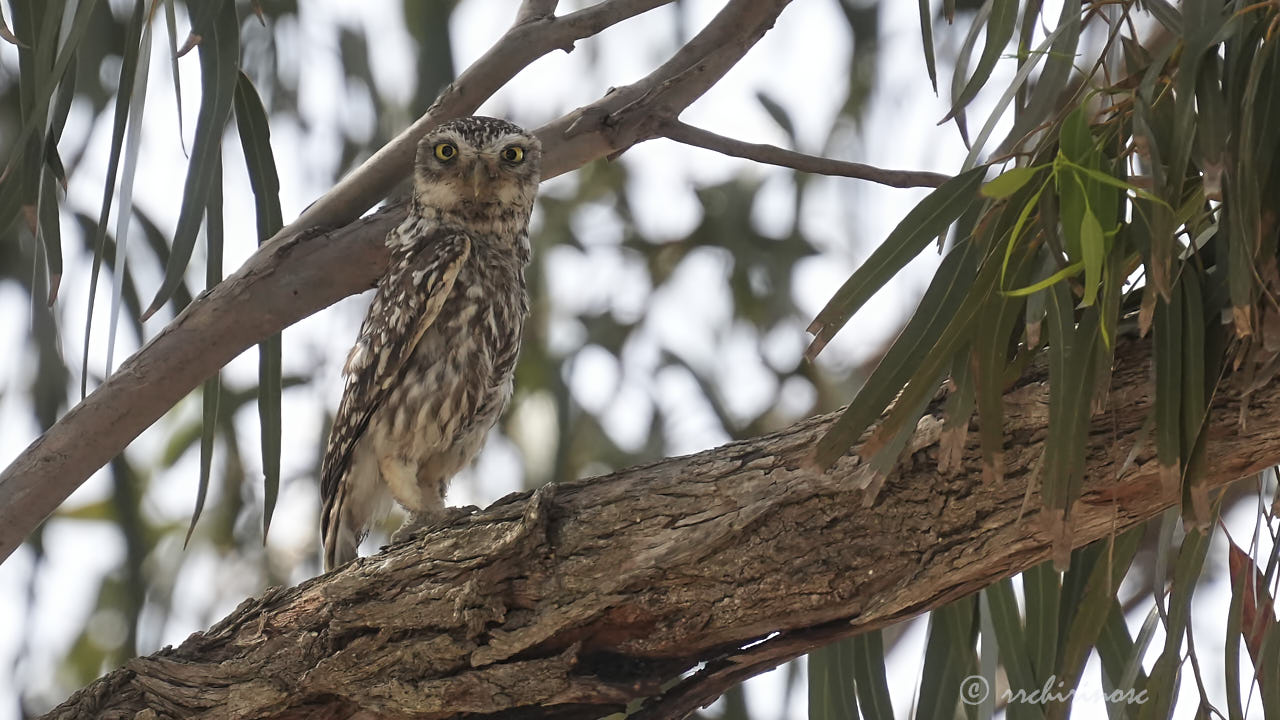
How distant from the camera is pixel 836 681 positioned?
222 centimetres

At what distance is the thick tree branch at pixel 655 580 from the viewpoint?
171 centimetres

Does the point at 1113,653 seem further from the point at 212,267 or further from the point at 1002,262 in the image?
the point at 212,267

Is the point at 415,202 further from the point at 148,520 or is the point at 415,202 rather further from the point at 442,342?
the point at 148,520

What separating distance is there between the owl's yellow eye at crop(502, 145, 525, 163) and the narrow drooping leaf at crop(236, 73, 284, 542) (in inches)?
26.2

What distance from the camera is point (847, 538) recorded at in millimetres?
1778

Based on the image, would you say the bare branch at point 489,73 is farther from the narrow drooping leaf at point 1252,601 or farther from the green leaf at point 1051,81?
the narrow drooping leaf at point 1252,601

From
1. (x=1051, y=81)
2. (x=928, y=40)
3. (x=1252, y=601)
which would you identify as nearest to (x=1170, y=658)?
(x=1252, y=601)

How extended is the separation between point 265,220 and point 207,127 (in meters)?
0.26

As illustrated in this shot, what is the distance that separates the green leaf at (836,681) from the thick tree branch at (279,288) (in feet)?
3.23

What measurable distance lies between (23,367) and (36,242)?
194 cm

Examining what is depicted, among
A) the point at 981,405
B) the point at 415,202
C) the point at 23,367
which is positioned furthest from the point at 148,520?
the point at 981,405

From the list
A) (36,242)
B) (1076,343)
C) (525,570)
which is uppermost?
→ (36,242)

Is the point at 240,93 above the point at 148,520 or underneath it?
underneath
